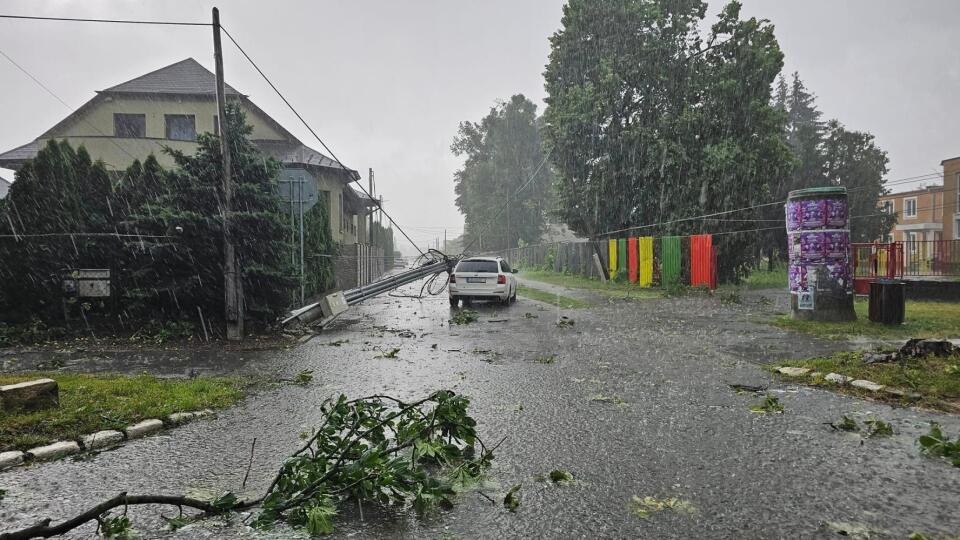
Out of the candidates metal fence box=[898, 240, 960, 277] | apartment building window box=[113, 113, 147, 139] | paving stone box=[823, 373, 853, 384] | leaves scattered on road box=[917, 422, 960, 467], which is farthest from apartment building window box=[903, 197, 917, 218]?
leaves scattered on road box=[917, 422, 960, 467]

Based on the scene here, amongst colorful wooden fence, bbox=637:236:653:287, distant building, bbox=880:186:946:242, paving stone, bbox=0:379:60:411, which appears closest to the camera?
paving stone, bbox=0:379:60:411

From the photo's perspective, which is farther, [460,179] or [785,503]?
[460,179]

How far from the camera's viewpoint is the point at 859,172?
40156 millimetres

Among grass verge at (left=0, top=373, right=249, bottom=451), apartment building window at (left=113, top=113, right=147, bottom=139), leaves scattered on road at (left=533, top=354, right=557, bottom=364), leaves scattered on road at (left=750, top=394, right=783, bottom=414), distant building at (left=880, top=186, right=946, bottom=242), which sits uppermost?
apartment building window at (left=113, top=113, right=147, bottom=139)

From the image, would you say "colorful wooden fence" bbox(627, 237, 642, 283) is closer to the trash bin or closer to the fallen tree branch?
the trash bin

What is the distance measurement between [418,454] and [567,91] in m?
30.9

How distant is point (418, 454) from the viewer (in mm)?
4004

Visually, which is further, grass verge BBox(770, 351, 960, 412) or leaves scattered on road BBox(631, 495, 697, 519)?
grass verge BBox(770, 351, 960, 412)

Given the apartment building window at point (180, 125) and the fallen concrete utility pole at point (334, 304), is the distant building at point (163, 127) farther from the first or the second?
the fallen concrete utility pole at point (334, 304)

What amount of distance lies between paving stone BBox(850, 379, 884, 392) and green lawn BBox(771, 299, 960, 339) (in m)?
4.16

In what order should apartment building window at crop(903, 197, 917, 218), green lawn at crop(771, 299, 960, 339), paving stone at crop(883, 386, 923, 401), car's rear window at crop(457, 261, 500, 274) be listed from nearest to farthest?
1. paving stone at crop(883, 386, 923, 401)
2. green lawn at crop(771, 299, 960, 339)
3. car's rear window at crop(457, 261, 500, 274)
4. apartment building window at crop(903, 197, 917, 218)

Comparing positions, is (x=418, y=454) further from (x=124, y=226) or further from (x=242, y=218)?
(x=124, y=226)

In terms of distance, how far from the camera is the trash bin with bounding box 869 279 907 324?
11461 millimetres

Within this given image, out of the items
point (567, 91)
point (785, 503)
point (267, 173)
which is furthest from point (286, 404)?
point (567, 91)
